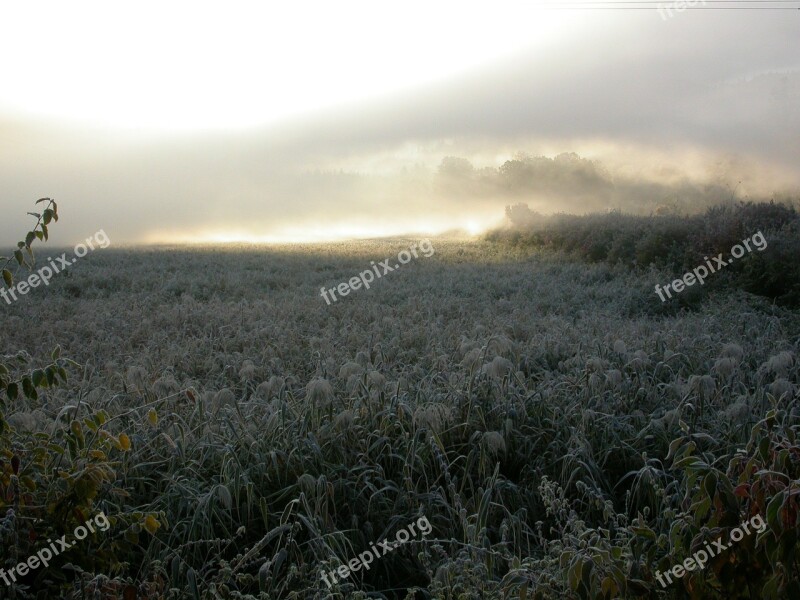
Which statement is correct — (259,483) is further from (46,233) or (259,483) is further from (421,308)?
(421,308)

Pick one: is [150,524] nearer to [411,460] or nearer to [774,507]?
[411,460]

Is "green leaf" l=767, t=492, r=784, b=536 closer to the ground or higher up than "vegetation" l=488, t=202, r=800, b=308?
higher up

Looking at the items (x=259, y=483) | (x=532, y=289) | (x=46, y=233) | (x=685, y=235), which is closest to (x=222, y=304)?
(x=532, y=289)

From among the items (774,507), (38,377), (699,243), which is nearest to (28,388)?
(38,377)

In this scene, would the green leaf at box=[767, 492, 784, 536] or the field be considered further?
the field

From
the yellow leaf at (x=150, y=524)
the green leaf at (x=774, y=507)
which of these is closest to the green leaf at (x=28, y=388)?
the yellow leaf at (x=150, y=524)

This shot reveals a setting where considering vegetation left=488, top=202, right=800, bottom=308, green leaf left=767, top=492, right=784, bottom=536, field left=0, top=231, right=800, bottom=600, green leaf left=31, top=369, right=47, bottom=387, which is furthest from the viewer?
vegetation left=488, top=202, right=800, bottom=308

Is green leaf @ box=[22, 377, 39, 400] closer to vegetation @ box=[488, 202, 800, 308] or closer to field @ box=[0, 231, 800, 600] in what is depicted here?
field @ box=[0, 231, 800, 600]

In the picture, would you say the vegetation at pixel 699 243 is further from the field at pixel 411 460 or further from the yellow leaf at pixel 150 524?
the yellow leaf at pixel 150 524

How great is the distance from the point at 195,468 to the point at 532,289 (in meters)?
9.91

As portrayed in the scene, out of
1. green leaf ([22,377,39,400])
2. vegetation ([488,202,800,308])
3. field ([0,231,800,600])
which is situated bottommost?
vegetation ([488,202,800,308])

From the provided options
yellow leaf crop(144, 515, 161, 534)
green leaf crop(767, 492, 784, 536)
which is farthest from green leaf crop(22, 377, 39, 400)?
green leaf crop(767, 492, 784, 536)

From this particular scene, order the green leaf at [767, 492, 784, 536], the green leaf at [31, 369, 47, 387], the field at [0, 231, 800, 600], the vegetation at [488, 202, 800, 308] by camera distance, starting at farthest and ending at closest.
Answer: the vegetation at [488, 202, 800, 308]
the green leaf at [31, 369, 47, 387]
the field at [0, 231, 800, 600]
the green leaf at [767, 492, 784, 536]

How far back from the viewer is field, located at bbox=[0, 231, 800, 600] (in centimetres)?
233
